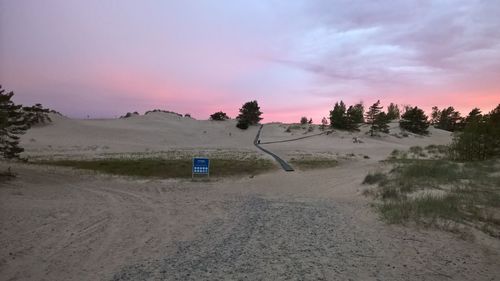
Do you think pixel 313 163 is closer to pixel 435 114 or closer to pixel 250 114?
pixel 250 114

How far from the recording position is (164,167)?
78.5 feet

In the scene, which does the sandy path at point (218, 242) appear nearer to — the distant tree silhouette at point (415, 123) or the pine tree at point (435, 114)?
the distant tree silhouette at point (415, 123)

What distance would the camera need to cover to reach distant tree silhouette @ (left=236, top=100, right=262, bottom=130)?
74688mm

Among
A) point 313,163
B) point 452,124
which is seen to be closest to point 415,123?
point 452,124

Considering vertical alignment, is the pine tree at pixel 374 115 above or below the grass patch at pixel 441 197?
above

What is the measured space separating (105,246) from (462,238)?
26.9 feet

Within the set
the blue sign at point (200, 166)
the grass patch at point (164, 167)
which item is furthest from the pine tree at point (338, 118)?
the blue sign at point (200, 166)

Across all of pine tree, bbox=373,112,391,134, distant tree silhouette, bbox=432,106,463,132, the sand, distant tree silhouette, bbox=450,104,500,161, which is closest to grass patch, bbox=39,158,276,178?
the sand

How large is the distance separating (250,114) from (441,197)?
6408 cm

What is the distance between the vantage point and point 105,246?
8.09m

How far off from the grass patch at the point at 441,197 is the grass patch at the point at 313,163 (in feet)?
23.3

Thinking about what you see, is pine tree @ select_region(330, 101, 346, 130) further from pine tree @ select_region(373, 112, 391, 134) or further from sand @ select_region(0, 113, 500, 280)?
sand @ select_region(0, 113, 500, 280)

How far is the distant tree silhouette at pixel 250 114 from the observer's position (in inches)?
2940

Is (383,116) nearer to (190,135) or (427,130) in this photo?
(427,130)
